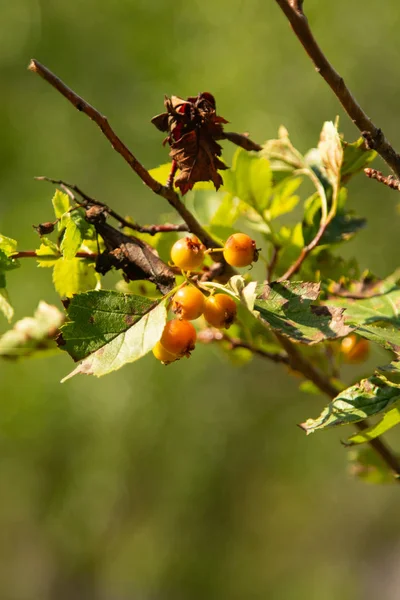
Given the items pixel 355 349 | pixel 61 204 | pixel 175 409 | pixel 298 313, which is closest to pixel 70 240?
pixel 61 204

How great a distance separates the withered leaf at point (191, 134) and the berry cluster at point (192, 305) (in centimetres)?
7

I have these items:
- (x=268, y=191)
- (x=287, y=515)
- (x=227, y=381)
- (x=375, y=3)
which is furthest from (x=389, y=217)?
(x=268, y=191)

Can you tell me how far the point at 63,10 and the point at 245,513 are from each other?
20.0 ft

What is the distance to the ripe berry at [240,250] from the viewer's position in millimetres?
739

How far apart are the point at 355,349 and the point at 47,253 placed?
1.76ft

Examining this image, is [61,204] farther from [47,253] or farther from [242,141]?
[242,141]

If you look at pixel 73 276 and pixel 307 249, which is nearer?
pixel 73 276

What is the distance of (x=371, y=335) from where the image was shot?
0.69 meters

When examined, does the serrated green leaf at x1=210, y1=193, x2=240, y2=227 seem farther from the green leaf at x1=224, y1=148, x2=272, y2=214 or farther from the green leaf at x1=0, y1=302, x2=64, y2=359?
the green leaf at x1=0, y1=302, x2=64, y2=359

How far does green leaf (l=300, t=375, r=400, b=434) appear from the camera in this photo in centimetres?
64

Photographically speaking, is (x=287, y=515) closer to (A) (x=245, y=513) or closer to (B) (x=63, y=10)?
(A) (x=245, y=513)

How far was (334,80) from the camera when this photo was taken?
0.68 metres

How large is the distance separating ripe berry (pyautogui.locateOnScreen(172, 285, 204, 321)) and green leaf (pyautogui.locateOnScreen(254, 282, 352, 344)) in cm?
6

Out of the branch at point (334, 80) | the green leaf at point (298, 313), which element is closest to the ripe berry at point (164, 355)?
the green leaf at point (298, 313)
